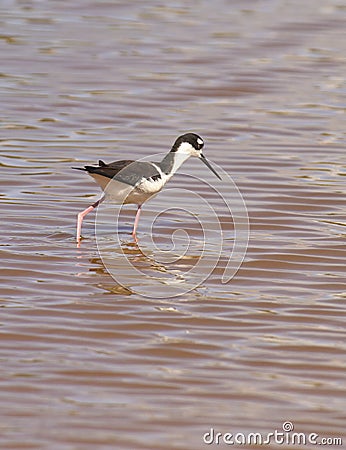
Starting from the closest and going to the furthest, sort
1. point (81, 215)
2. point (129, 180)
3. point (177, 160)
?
point (129, 180)
point (81, 215)
point (177, 160)

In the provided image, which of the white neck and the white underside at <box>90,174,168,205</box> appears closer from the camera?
the white underside at <box>90,174,168,205</box>

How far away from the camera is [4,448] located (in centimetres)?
532

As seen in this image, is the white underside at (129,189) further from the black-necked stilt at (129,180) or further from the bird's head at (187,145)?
the bird's head at (187,145)

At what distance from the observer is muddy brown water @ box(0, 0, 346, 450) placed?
5836mm

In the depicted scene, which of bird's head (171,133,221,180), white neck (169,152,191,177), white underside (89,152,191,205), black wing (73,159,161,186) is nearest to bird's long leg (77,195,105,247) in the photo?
white underside (89,152,191,205)

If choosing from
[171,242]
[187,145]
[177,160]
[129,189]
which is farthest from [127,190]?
[187,145]

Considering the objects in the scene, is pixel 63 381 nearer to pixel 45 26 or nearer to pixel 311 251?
pixel 311 251

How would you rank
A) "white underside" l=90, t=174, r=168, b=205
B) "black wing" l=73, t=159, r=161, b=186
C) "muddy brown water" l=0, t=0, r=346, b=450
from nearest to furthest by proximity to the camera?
1. "muddy brown water" l=0, t=0, r=346, b=450
2. "black wing" l=73, t=159, r=161, b=186
3. "white underside" l=90, t=174, r=168, b=205

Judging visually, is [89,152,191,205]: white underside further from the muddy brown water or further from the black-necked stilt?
the muddy brown water

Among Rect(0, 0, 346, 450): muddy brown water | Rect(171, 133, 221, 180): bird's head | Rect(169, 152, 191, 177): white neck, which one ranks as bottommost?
Rect(0, 0, 346, 450): muddy brown water

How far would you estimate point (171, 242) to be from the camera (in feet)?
29.9

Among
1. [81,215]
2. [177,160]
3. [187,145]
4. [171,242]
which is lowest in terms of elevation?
[171,242]

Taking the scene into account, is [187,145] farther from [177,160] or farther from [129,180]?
[129,180]

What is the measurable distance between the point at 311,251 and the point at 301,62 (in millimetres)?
7907
